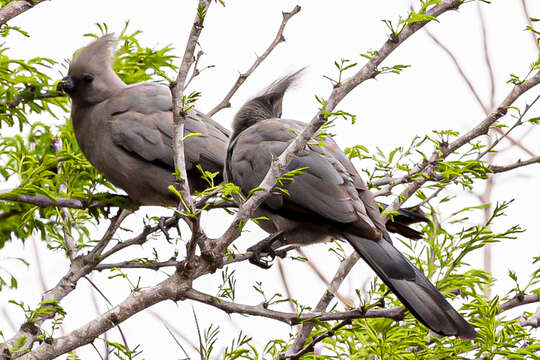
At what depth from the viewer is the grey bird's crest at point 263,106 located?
4.39 metres

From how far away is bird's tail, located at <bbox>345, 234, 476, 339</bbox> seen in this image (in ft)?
9.37

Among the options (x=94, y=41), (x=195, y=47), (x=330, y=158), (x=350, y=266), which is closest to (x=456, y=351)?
(x=350, y=266)

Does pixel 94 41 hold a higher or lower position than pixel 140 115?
higher

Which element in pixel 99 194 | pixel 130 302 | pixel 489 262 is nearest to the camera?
pixel 130 302

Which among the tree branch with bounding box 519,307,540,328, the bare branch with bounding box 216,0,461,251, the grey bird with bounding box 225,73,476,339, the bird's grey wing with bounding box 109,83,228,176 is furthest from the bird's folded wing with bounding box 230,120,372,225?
the tree branch with bounding box 519,307,540,328

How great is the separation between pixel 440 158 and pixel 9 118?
6.73ft

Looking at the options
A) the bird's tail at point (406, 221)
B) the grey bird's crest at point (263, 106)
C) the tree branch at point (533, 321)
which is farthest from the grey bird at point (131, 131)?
the tree branch at point (533, 321)

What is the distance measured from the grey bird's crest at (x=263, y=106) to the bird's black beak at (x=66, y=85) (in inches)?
40.1

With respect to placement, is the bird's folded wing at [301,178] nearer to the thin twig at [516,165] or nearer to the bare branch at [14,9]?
the thin twig at [516,165]

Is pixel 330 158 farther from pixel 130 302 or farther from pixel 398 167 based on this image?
pixel 130 302

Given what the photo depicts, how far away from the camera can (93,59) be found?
4961mm

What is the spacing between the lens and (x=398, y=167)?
3.42 metres

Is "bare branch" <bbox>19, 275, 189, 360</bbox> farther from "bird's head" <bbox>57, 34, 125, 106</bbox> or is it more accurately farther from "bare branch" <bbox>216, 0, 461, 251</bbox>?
"bird's head" <bbox>57, 34, 125, 106</bbox>

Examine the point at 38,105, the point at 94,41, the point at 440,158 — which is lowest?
the point at 440,158
